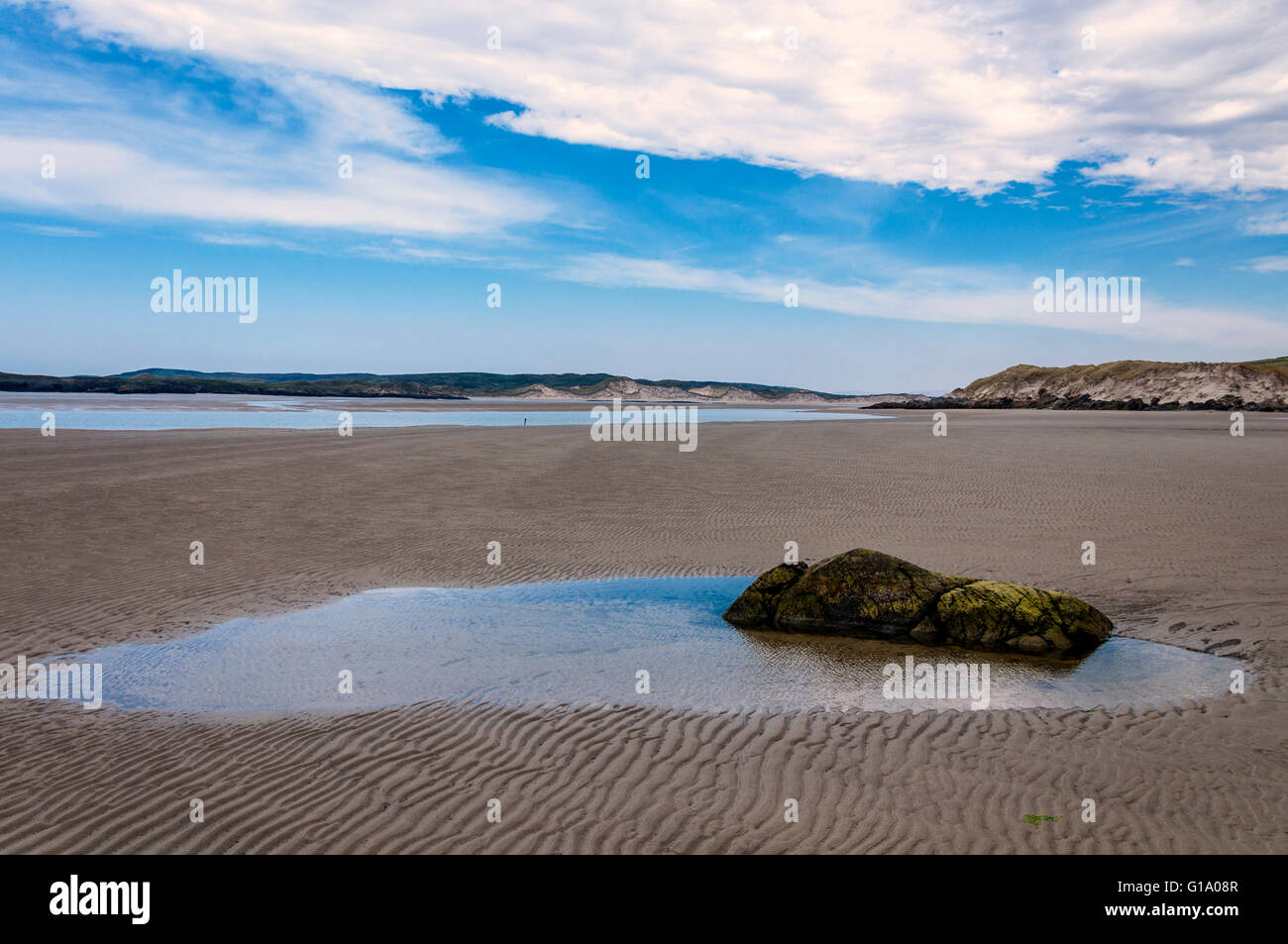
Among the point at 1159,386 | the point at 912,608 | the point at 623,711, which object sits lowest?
the point at 623,711

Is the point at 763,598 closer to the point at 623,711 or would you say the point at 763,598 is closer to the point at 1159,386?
the point at 623,711

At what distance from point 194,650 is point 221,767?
13.4 feet

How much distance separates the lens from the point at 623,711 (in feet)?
25.5

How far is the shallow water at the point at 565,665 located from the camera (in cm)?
820

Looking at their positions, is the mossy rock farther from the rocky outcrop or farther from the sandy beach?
the sandy beach

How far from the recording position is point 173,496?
69.3 ft

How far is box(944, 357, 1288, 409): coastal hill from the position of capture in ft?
285

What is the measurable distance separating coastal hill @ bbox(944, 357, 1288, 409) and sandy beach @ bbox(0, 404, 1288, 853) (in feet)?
237

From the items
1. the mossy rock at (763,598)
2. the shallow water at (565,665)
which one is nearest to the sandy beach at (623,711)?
the shallow water at (565,665)

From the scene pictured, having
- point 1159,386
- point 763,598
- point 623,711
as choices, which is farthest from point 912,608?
point 1159,386

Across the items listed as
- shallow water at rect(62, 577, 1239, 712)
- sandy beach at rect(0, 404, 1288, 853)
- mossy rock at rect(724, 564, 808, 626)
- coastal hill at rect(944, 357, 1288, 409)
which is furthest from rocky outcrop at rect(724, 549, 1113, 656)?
coastal hill at rect(944, 357, 1288, 409)

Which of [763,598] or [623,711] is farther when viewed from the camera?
[763,598]

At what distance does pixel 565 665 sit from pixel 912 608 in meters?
5.04
